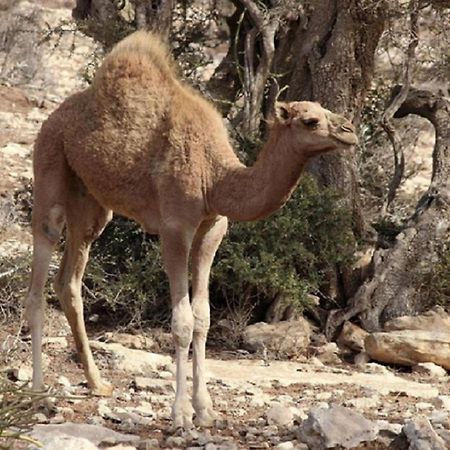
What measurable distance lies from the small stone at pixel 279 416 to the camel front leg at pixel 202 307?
1.37ft

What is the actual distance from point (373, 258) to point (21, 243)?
13.2 ft

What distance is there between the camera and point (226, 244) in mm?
12586

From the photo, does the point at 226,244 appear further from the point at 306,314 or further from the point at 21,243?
the point at 21,243

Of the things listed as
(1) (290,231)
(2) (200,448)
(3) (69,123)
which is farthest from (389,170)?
A: (2) (200,448)

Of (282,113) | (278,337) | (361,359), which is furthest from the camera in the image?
(278,337)

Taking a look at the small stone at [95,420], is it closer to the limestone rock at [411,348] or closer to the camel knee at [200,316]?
the camel knee at [200,316]

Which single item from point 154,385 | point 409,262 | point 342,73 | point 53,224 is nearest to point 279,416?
point 154,385

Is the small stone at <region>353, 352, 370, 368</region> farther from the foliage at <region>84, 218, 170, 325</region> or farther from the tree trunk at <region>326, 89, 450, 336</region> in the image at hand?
the foliage at <region>84, 218, 170, 325</region>

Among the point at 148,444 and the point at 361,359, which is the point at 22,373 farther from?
the point at 361,359

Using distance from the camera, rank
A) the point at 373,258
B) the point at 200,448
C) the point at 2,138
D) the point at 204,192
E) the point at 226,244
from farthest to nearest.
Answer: the point at 2,138 → the point at 373,258 → the point at 226,244 → the point at 204,192 → the point at 200,448

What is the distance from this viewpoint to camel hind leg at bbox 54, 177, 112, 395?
916 centimetres

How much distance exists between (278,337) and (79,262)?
11.6 ft

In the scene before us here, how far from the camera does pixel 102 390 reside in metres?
9.12

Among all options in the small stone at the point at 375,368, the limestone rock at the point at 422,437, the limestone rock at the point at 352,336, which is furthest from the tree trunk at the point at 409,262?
the limestone rock at the point at 422,437
